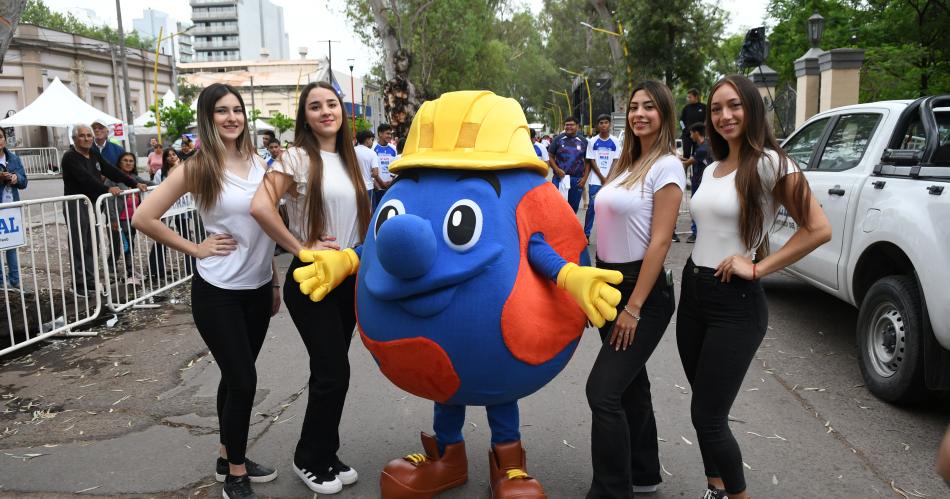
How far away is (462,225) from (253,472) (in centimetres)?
182

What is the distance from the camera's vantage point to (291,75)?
227 feet

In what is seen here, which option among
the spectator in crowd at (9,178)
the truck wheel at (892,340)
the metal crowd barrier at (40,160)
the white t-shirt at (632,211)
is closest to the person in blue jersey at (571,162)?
the truck wheel at (892,340)

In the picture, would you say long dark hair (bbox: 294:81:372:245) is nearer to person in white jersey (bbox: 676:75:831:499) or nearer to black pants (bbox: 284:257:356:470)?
black pants (bbox: 284:257:356:470)

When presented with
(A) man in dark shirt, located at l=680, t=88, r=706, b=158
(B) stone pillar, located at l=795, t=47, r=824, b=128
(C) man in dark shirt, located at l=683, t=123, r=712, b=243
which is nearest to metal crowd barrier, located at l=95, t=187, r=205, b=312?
(C) man in dark shirt, located at l=683, t=123, r=712, b=243

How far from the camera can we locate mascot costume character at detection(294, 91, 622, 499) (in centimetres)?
266

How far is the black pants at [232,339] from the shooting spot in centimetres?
323

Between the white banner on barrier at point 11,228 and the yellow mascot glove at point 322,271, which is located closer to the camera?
the yellow mascot glove at point 322,271

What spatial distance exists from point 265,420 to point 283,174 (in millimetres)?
1821

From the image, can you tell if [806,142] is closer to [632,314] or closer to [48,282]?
[632,314]

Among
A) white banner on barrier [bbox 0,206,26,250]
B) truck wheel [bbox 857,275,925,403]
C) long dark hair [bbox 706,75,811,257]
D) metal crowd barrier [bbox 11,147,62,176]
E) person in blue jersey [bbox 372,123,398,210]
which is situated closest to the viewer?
long dark hair [bbox 706,75,811,257]

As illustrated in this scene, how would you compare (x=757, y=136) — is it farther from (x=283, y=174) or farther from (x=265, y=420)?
(x=265, y=420)

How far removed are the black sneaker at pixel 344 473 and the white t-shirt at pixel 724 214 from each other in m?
1.92

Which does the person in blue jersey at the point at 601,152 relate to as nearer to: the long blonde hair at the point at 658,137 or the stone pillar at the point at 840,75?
the stone pillar at the point at 840,75

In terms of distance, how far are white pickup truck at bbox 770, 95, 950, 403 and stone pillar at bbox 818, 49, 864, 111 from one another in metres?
8.74
